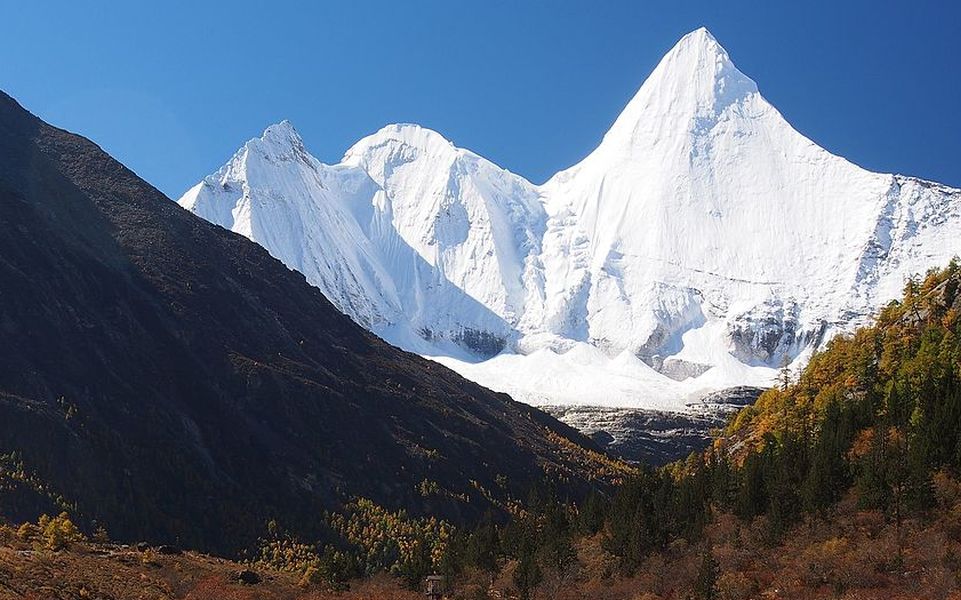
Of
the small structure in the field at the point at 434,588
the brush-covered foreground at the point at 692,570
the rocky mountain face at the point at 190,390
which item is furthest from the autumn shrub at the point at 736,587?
the rocky mountain face at the point at 190,390

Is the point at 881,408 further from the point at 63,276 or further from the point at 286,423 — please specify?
the point at 63,276

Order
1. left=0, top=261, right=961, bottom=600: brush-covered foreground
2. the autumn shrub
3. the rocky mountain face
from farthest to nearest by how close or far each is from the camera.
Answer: the rocky mountain face → left=0, top=261, right=961, bottom=600: brush-covered foreground → the autumn shrub

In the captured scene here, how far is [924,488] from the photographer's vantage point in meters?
59.3

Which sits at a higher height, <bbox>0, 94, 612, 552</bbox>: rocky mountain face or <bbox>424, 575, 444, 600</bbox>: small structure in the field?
<bbox>0, 94, 612, 552</bbox>: rocky mountain face

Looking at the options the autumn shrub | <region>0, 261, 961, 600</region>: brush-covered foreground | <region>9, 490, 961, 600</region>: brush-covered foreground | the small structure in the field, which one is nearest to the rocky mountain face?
<region>0, 261, 961, 600</region>: brush-covered foreground

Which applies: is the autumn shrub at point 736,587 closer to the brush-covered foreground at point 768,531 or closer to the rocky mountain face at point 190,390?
the brush-covered foreground at point 768,531

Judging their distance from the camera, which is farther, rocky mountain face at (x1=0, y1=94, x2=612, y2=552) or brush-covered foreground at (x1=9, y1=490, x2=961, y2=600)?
rocky mountain face at (x1=0, y1=94, x2=612, y2=552)

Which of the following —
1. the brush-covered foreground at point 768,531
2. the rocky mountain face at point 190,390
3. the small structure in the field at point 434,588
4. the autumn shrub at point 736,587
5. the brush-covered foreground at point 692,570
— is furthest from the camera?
the rocky mountain face at point 190,390

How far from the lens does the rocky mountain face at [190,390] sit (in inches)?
3999

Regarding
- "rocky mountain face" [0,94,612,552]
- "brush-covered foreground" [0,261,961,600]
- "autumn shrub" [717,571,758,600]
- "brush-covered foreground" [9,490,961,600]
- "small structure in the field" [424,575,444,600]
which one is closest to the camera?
"brush-covered foreground" [9,490,961,600]

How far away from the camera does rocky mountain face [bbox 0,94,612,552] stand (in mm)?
101562

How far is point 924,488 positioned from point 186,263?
122m

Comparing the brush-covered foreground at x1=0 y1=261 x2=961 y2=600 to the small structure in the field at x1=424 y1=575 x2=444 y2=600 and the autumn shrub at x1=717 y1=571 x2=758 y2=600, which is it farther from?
the small structure in the field at x1=424 y1=575 x2=444 y2=600

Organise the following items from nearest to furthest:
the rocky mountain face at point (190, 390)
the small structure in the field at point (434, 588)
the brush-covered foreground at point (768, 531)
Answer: the brush-covered foreground at point (768, 531) → the small structure in the field at point (434, 588) → the rocky mountain face at point (190, 390)
